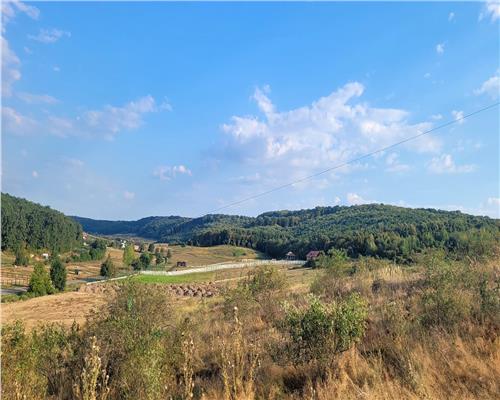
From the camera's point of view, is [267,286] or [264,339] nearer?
[264,339]

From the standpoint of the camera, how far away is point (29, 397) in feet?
16.0

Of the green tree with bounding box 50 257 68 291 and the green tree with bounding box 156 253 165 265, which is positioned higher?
the green tree with bounding box 156 253 165 265

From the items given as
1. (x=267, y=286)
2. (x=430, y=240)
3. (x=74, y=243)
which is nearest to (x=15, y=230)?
(x=74, y=243)

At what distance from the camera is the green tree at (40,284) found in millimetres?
63188

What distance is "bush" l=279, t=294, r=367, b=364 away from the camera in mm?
6043

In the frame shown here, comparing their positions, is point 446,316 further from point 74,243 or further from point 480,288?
point 74,243

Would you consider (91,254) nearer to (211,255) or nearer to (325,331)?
(211,255)

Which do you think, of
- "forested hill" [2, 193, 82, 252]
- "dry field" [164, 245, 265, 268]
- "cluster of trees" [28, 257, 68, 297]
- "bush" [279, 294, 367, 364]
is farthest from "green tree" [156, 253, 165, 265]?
"bush" [279, 294, 367, 364]

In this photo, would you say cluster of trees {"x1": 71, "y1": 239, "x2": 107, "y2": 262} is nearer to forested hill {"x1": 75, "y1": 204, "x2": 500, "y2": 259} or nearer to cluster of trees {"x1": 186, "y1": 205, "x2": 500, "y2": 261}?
forested hill {"x1": 75, "y1": 204, "x2": 500, "y2": 259}

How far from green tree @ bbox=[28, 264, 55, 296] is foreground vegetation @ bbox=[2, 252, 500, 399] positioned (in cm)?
6298

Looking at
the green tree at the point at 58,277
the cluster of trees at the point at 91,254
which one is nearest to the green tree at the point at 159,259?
the cluster of trees at the point at 91,254

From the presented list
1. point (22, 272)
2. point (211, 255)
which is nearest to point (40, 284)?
point (22, 272)

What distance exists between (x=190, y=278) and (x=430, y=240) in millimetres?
52784

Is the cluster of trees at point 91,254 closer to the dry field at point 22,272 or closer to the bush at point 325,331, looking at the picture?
the dry field at point 22,272
